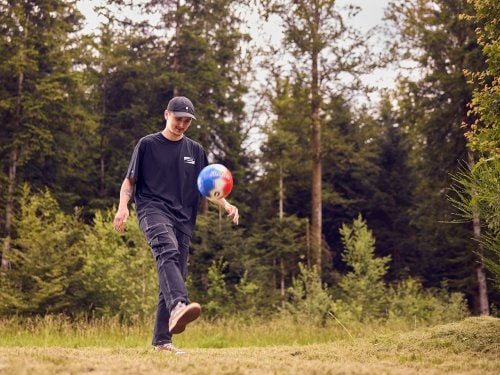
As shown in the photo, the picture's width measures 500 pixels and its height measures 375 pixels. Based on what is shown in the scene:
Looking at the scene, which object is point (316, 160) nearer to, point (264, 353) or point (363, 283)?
point (363, 283)

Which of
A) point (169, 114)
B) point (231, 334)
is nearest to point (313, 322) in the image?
point (231, 334)

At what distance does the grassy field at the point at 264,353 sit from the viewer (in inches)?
170

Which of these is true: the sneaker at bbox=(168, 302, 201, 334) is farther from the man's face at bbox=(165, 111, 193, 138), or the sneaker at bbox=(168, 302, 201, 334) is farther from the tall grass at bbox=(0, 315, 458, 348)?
the tall grass at bbox=(0, 315, 458, 348)

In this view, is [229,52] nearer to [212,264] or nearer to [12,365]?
[212,264]

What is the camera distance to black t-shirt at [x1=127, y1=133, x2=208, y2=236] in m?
5.85

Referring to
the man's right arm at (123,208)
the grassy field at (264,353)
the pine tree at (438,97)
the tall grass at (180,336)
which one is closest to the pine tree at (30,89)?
the tall grass at (180,336)

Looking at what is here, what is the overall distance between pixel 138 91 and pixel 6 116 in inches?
335

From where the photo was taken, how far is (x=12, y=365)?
4.15 metres

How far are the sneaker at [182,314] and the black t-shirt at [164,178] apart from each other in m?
1.04

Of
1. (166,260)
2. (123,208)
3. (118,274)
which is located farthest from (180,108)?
(118,274)

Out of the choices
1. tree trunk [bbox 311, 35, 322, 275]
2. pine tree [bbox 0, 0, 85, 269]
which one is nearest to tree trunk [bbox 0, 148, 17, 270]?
pine tree [bbox 0, 0, 85, 269]

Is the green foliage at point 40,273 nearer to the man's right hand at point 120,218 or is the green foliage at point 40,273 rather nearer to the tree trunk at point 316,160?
the tree trunk at point 316,160

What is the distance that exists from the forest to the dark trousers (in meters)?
9.64

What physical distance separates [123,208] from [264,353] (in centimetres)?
223
